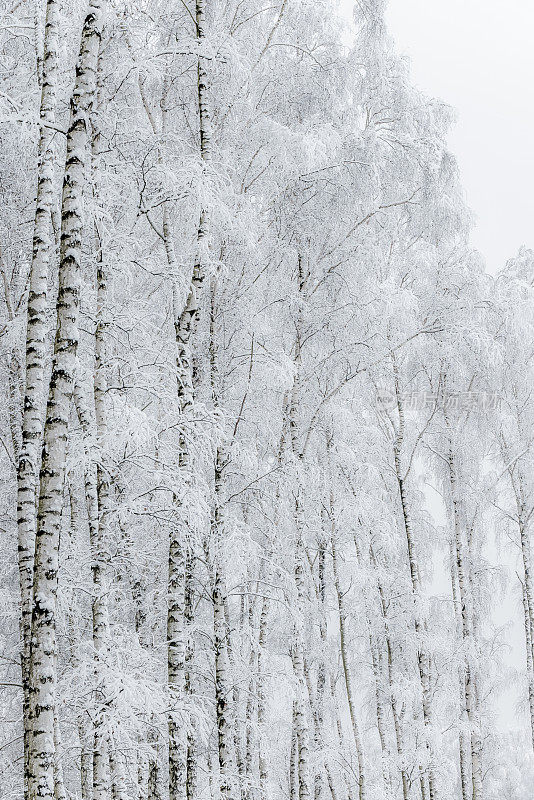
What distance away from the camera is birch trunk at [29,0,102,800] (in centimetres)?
410

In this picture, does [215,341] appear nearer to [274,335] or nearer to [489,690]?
[274,335]

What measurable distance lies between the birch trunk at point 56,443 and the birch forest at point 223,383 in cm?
2

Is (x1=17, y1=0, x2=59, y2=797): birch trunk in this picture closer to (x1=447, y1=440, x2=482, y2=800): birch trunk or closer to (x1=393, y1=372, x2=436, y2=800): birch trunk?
(x1=393, y1=372, x2=436, y2=800): birch trunk

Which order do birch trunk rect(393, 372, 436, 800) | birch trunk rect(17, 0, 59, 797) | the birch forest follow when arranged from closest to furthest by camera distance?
1. birch trunk rect(17, 0, 59, 797)
2. the birch forest
3. birch trunk rect(393, 372, 436, 800)

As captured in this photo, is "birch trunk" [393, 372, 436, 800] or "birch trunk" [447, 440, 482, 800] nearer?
"birch trunk" [393, 372, 436, 800]

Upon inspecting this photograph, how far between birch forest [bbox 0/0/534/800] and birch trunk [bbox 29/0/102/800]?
0.02 m

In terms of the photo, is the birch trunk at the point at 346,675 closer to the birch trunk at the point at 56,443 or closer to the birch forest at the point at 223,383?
the birch forest at the point at 223,383

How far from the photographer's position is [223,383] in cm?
782

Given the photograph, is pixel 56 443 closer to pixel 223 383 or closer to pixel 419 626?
pixel 223 383

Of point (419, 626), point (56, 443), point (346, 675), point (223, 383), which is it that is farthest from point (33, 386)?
point (346, 675)

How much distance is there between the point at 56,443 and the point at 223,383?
3.56 meters

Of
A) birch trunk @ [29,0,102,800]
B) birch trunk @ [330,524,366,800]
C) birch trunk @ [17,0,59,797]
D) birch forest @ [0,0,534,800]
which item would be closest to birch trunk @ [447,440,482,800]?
birch forest @ [0,0,534,800]

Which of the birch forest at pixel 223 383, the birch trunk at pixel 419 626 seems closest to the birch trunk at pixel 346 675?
the birch forest at pixel 223 383

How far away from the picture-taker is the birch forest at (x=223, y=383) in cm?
531
